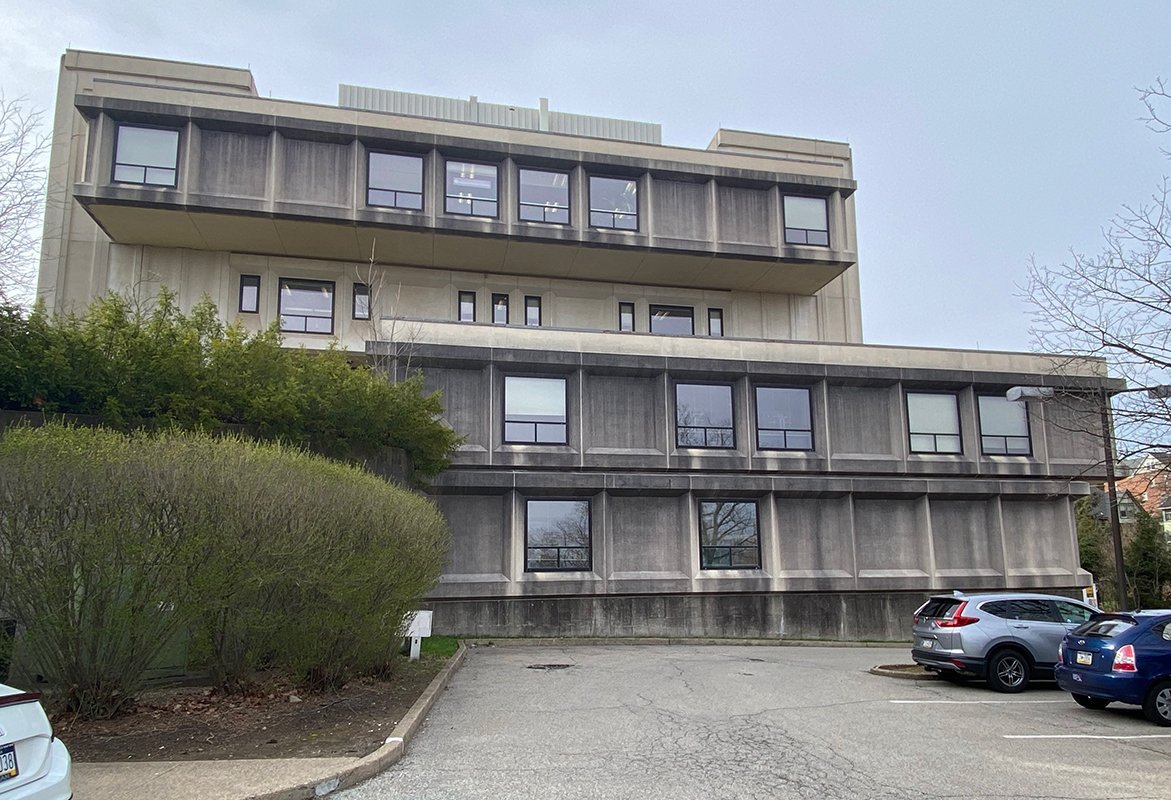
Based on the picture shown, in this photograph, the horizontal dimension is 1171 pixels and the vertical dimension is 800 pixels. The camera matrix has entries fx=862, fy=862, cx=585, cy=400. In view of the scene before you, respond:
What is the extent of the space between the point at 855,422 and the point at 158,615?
20509mm

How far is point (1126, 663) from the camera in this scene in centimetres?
1059

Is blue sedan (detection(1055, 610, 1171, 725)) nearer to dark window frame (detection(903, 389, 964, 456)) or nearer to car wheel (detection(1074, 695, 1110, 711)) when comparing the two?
car wheel (detection(1074, 695, 1110, 711))

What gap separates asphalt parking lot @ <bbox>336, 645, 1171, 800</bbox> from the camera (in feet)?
23.6

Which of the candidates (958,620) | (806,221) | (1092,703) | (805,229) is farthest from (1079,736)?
(806,221)

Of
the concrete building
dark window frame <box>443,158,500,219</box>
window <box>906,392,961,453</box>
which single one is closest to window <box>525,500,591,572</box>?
the concrete building

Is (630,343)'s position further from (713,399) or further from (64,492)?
(64,492)

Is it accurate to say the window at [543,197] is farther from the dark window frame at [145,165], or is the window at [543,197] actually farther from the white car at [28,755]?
the white car at [28,755]

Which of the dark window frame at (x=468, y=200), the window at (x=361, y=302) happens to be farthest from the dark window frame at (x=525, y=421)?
the window at (x=361, y=302)

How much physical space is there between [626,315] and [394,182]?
27.8 ft

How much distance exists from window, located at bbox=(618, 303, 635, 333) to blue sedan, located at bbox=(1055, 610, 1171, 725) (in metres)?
18.5

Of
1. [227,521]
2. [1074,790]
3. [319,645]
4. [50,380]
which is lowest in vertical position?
[1074,790]

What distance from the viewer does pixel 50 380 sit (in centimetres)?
1337

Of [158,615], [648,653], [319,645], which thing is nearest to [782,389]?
[648,653]

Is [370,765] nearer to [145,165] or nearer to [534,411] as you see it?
[534,411]
